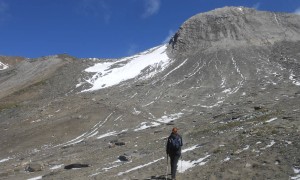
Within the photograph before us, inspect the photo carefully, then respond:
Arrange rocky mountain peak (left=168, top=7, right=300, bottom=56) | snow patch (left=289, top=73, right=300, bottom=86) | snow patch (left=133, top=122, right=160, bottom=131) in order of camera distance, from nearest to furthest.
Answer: snow patch (left=133, top=122, right=160, bottom=131)
snow patch (left=289, top=73, right=300, bottom=86)
rocky mountain peak (left=168, top=7, right=300, bottom=56)

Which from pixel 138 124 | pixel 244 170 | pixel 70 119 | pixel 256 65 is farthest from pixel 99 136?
pixel 256 65

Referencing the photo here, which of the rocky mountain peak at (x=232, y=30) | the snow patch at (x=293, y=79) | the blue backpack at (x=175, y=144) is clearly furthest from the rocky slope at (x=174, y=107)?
the blue backpack at (x=175, y=144)

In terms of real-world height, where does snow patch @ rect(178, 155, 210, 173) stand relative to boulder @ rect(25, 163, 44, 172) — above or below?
below

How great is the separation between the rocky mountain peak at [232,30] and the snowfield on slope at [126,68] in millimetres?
4977

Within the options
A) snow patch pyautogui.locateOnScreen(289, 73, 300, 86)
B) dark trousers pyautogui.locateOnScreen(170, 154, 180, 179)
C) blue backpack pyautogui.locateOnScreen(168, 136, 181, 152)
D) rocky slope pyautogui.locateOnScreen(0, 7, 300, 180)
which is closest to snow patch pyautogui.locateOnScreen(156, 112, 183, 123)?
rocky slope pyautogui.locateOnScreen(0, 7, 300, 180)

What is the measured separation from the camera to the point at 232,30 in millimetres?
97938

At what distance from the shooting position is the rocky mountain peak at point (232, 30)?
92812mm

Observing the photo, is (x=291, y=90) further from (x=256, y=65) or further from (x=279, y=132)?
(x=279, y=132)

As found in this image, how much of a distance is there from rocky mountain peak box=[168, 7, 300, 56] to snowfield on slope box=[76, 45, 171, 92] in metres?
4.98

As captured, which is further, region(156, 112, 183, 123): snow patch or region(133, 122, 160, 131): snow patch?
region(156, 112, 183, 123): snow patch

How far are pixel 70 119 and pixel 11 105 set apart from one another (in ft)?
75.1

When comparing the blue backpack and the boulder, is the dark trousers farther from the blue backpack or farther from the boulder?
the boulder

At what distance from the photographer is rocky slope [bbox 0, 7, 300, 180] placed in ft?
72.8

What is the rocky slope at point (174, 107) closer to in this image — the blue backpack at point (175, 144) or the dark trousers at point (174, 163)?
the dark trousers at point (174, 163)
